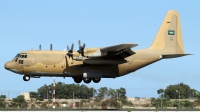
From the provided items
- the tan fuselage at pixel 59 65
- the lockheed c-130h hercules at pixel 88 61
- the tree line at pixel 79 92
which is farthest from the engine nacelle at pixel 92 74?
the tree line at pixel 79 92

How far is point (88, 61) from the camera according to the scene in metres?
57.1

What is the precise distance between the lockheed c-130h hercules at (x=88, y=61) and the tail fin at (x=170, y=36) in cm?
11

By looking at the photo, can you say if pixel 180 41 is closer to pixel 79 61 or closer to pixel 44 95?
pixel 79 61

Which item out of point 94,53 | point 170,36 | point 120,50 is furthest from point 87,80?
point 170,36

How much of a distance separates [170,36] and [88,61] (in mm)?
10608

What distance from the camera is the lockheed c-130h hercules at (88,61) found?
56.9 meters

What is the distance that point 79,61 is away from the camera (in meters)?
58.3

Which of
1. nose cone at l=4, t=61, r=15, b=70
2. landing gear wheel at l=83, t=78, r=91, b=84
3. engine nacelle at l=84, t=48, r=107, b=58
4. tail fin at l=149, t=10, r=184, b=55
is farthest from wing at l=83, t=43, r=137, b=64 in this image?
nose cone at l=4, t=61, r=15, b=70

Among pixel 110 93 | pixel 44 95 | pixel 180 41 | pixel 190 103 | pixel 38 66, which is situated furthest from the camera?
pixel 44 95

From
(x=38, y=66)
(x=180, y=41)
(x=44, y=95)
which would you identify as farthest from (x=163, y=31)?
(x=44, y=95)

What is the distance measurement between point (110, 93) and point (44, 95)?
52.3 ft

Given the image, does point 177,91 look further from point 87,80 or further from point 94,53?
point 94,53

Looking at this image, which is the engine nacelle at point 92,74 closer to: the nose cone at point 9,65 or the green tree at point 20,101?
the nose cone at point 9,65

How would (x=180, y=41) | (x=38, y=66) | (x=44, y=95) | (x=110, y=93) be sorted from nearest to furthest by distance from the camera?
(x=38, y=66)
(x=180, y=41)
(x=110, y=93)
(x=44, y=95)
